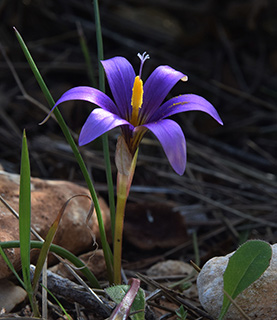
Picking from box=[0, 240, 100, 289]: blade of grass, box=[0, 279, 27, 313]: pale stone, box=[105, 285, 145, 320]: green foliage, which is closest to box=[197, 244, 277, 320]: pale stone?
box=[105, 285, 145, 320]: green foliage

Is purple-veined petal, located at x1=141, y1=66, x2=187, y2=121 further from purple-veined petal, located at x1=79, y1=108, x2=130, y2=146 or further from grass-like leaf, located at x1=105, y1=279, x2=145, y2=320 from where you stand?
grass-like leaf, located at x1=105, y1=279, x2=145, y2=320

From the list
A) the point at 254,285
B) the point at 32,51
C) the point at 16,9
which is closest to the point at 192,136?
the point at 32,51

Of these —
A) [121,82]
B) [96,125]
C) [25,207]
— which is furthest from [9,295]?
[121,82]

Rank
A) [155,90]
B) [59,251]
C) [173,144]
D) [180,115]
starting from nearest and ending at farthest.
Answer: [173,144]
[59,251]
[155,90]
[180,115]

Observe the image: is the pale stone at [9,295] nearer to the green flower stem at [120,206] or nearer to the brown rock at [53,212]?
the brown rock at [53,212]

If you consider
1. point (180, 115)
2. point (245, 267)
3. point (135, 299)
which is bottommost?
point (180, 115)

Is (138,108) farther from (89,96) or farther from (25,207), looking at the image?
(25,207)
